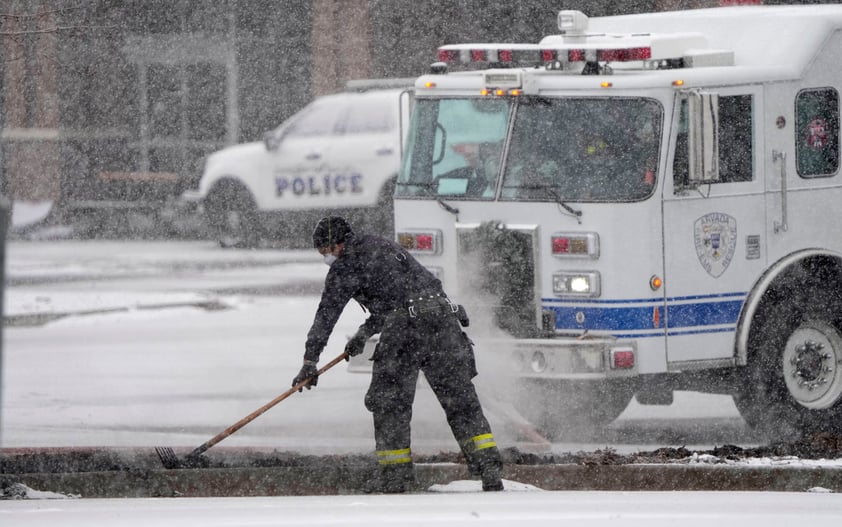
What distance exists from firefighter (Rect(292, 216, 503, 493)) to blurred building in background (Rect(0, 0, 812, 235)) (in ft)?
51.6

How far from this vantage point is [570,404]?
927 cm

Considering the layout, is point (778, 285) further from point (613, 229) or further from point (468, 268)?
point (468, 268)

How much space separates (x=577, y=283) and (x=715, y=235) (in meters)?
0.88

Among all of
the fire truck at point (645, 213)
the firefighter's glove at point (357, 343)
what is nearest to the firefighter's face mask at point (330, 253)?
the firefighter's glove at point (357, 343)

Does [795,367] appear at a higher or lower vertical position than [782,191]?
lower

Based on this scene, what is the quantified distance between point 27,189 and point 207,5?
14.1 ft

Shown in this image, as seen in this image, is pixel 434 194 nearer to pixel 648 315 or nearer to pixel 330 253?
pixel 648 315

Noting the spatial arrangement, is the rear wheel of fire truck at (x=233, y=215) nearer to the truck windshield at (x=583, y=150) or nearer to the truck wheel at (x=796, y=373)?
the truck windshield at (x=583, y=150)

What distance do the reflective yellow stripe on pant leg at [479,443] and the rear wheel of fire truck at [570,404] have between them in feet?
5.29

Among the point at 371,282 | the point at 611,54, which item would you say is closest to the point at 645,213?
the point at 611,54

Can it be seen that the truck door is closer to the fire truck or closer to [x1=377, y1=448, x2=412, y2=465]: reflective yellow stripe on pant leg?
the fire truck

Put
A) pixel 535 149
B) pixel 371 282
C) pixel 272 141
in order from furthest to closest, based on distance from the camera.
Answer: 1. pixel 272 141
2. pixel 535 149
3. pixel 371 282

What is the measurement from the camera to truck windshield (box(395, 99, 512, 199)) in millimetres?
9312

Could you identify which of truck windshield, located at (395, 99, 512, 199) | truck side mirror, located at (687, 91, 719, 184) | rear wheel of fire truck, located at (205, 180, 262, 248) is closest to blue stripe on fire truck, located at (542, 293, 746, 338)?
truck side mirror, located at (687, 91, 719, 184)
